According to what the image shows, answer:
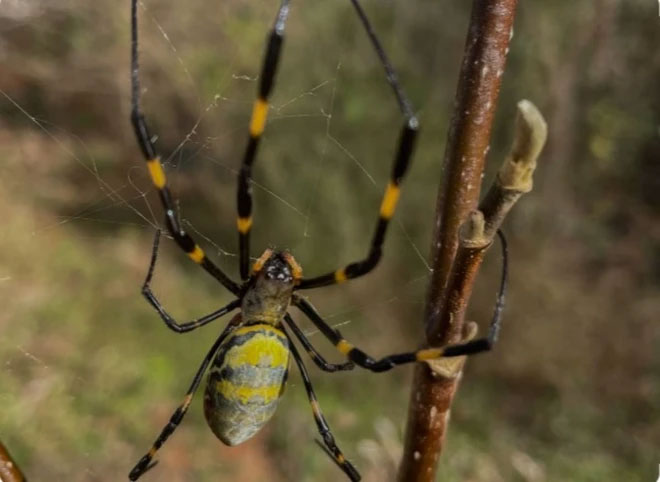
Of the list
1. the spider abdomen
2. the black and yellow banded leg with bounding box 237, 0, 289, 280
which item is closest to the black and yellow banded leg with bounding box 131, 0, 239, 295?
the black and yellow banded leg with bounding box 237, 0, 289, 280

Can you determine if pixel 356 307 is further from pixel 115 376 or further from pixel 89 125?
pixel 89 125

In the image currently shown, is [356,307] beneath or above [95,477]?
above

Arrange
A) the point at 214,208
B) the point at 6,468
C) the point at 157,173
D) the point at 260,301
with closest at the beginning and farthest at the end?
the point at 6,468, the point at 157,173, the point at 260,301, the point at 214,208

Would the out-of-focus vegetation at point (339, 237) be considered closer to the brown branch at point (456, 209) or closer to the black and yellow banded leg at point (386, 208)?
the black and yellow banded leg at point (386, 208)

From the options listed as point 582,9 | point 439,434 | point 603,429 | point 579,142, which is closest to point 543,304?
point 603,429

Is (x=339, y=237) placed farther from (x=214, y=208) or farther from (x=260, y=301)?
(x=260, y=301)

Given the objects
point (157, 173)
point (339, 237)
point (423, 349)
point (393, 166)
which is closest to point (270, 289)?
point (157, 173)

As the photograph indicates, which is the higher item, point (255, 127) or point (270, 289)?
point (255, 127)
